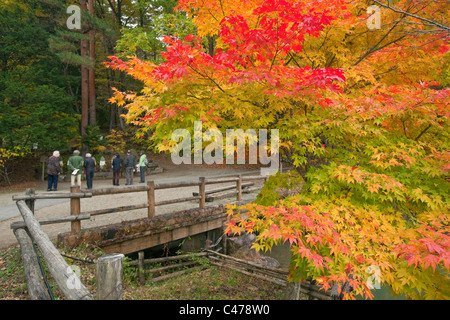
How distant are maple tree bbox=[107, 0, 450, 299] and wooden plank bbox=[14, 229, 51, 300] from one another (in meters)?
2.24

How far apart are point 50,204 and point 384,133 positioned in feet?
31.3

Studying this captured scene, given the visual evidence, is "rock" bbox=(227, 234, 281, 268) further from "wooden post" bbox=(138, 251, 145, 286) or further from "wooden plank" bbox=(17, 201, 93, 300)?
"wooden plank" bbox=(17, 201, 93, 300)

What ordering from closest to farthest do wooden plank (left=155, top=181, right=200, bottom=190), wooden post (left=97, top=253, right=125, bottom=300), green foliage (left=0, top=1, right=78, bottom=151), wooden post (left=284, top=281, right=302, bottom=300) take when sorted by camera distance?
wooden post (left=97, top=253, right=125, bottom=300) → wooden post (left=284, top=281, right=302, bottom=300) → wooden plank (left=155, top=181, right=200, bottom=190) → green foliage (left=0, top=1, right=78, bottom=151)

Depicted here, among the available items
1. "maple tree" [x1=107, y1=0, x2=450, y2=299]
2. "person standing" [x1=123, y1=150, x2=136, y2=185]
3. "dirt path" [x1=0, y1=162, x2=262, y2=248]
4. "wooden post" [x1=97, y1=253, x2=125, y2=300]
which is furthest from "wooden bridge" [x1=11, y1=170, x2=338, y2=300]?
"person standing" [x1=123, y1=150, x2=136, y2=185]

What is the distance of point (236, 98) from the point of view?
3.49 meters

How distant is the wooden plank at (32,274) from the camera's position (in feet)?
9.87

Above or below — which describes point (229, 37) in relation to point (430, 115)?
above

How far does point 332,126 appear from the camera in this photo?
360cm

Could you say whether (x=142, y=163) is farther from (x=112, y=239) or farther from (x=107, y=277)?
(x=107, y=277)

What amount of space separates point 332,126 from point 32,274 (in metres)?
4.49

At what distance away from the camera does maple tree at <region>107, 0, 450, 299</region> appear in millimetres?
2859

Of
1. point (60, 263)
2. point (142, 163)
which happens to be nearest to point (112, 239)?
point (60, 263)
